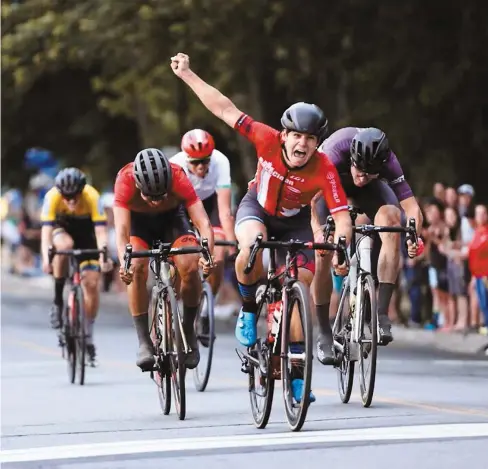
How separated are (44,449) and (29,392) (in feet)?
16.4

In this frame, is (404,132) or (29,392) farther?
(404,132)

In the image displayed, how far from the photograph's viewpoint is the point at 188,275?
13680 millimetres

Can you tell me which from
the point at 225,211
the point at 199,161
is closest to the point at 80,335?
the point at 225,211

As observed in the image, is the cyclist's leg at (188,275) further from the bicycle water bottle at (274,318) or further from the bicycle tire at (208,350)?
the bicycle water bottle at (274,318)

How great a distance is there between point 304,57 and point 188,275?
49.8 feet

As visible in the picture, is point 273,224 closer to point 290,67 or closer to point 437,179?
point 437,179

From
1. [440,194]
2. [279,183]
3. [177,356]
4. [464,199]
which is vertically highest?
[440,194]

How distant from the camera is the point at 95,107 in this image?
41000 millimetres

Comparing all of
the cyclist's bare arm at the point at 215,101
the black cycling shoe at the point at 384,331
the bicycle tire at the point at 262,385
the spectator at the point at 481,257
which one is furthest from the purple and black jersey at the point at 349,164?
the spectator at the point at 481,257

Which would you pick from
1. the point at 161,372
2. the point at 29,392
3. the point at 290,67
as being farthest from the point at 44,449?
the point at 290,67

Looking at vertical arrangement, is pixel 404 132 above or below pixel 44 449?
above

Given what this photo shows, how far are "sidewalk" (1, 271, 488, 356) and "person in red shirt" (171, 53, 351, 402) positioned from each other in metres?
1.94

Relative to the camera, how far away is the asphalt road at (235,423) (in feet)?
33.5

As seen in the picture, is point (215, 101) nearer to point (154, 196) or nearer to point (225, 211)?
point (154, 196)
